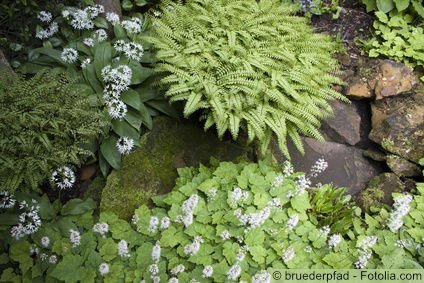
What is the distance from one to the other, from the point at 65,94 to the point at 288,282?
293 centimetres

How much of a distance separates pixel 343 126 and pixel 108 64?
325cm

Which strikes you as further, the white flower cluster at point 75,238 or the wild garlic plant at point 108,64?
the wild garlic plant at point 108,64

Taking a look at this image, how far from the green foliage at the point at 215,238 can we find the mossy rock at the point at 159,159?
191mm

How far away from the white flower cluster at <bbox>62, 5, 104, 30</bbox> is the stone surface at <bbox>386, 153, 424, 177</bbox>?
168 inches

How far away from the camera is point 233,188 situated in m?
4.75

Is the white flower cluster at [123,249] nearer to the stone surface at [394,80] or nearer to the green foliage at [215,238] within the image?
the green foliage at [215,238]

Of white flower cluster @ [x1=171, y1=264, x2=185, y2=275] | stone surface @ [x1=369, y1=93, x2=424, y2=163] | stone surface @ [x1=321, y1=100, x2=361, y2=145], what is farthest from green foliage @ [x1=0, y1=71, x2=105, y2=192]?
stone surface @ [x1=369, y1=93, x2=424, y2=163]

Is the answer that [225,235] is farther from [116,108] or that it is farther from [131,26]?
[131,26]

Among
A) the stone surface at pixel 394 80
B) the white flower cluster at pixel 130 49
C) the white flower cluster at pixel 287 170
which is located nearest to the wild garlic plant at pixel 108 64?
the white flower cluster at pixel 130 49

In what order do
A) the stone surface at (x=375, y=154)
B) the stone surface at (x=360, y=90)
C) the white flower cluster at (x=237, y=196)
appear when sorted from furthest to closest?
the stone surface at (x=360, y=90)
the stone surface at (x=375, y=154)
the white flower cluster at (x=237, y=196)

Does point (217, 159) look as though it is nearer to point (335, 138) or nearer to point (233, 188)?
point (233, 188)

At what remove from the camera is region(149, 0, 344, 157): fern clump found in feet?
14.6

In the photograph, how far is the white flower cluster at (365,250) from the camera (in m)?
4.32

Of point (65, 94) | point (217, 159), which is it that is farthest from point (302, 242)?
point (65, 94)
